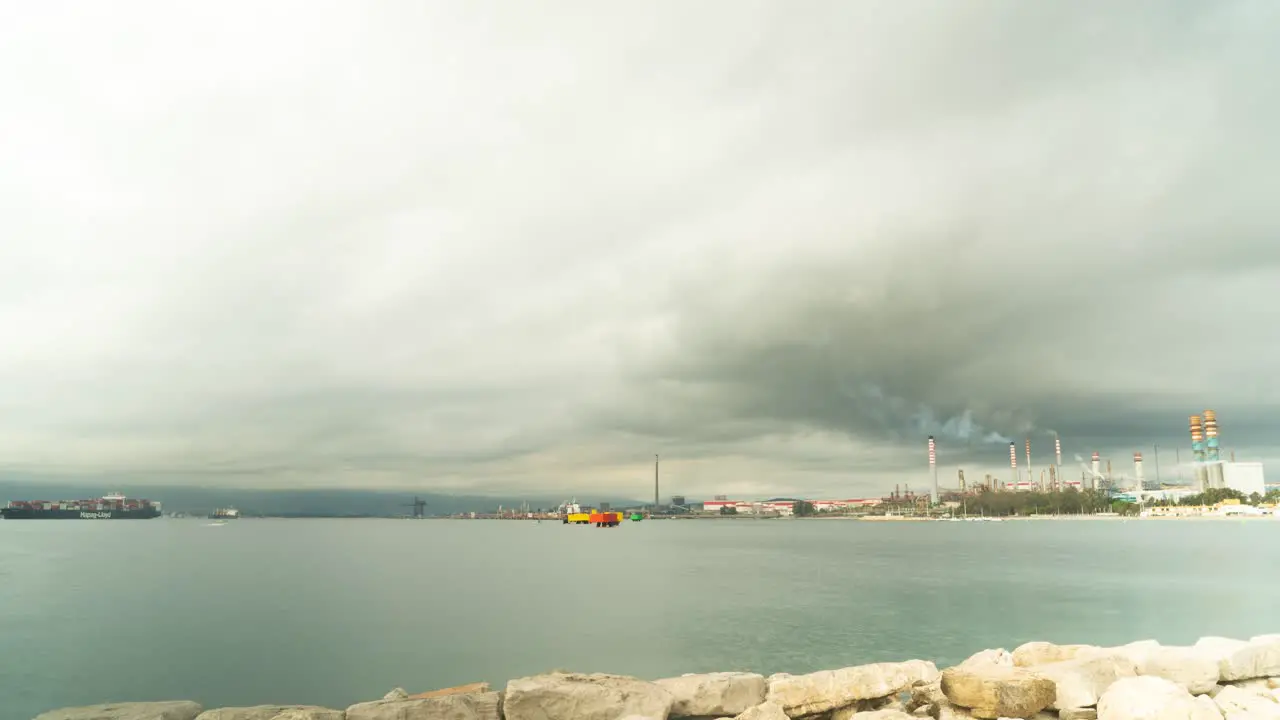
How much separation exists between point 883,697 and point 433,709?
6.77 m

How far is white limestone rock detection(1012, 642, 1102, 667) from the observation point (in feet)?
43.8

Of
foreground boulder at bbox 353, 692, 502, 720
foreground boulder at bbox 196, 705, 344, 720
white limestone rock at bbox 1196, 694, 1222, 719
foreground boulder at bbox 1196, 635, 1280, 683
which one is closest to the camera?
white limestone rock at bbox 1196, 694, 1222, 719

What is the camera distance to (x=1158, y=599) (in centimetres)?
3228

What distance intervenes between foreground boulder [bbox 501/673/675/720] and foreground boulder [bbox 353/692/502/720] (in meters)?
0.24

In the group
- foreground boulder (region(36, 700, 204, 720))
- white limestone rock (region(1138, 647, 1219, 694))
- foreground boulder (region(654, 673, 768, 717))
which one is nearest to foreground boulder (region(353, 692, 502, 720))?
foreground boulder (region(36, 700, 204, 720))

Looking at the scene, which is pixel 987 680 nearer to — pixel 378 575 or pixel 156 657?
pixel 156 657

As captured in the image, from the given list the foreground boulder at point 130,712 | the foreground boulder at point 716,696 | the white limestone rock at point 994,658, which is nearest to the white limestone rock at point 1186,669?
the white limestone rock at point 994,658

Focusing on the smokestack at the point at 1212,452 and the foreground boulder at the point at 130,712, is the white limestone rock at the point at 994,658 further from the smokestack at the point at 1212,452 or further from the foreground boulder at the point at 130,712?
the smokestack at the point at 1212,452

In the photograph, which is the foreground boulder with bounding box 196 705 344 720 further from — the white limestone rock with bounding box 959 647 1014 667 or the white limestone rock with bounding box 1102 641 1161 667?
the white limestone rock with bounding box 1102 641 1161 667

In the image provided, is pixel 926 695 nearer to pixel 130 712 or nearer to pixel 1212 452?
pixel 130 712

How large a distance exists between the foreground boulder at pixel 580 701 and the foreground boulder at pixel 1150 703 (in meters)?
5.99

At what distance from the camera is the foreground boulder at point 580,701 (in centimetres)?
1099

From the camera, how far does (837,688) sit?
37.0 ft

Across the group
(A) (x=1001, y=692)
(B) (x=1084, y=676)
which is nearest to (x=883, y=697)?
(A) (x=1001, y=692)
